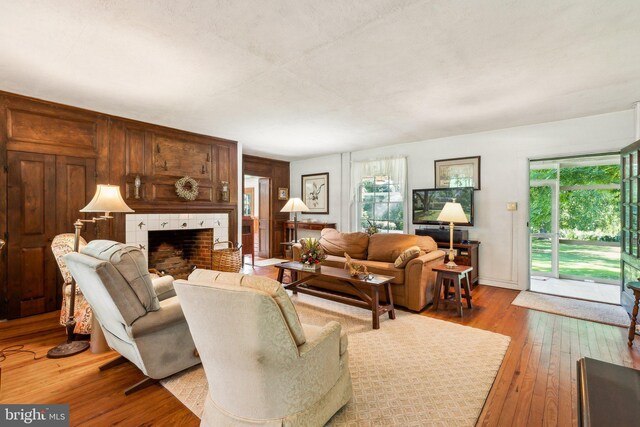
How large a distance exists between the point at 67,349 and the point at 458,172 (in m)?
5.60

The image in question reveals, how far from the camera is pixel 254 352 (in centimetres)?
134

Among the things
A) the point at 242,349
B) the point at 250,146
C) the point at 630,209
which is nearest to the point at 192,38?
the point at 242,349

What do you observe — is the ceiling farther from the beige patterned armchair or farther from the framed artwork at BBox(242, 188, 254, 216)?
the framed artwork at BBox(242, 188, 254, 216)

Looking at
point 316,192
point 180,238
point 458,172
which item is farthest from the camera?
point 316,192

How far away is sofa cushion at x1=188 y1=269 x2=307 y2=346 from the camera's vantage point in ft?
4.46

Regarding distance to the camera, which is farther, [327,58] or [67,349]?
[67,349]

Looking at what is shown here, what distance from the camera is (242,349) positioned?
4.45 feet

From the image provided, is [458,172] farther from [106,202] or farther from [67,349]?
[67,349]

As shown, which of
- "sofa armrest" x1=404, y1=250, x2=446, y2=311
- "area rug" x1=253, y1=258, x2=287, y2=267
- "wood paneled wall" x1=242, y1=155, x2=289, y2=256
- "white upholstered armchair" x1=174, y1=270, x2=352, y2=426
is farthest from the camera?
"wood paneled wall" x1=242, y1=155, x2=289, y2=256

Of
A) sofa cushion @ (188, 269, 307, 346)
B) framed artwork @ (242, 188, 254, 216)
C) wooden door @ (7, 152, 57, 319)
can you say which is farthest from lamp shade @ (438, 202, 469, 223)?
framed artwork @ (242, 188, 254, 216)

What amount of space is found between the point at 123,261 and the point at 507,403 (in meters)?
2.62

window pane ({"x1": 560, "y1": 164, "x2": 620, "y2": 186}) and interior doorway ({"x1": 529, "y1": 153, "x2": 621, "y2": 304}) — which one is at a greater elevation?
window pane ({"x1": 560, "y1": 164, "x2": 620, "y2": 186})

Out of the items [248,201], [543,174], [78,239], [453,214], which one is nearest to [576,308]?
[453,214]

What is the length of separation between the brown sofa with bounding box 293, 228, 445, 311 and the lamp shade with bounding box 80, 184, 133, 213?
8.27ft
